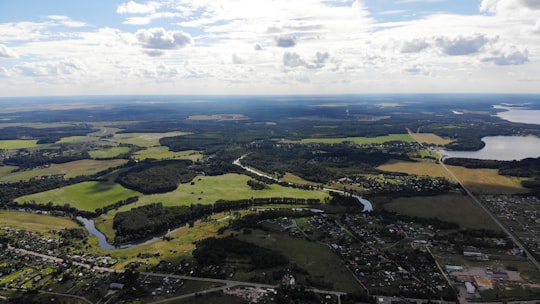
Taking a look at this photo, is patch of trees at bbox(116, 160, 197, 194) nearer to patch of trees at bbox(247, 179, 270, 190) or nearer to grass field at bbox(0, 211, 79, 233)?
patch of trees at bbox(247, 179, 270, 190)

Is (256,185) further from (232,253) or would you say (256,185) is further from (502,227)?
(502,227)

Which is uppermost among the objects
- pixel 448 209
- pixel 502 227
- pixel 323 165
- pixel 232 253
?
pixel 232 253

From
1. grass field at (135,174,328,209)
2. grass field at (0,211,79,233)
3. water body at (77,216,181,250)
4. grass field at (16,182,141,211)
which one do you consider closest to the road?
grass field at (135,174,328,209)

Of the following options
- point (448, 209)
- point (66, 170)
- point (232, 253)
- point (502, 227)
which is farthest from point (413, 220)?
point (66, 170)

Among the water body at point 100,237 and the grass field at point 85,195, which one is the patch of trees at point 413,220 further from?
the grass field at point 85,195

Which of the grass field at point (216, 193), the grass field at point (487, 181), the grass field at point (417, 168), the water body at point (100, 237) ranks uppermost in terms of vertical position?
the grass field at point (216, 193)

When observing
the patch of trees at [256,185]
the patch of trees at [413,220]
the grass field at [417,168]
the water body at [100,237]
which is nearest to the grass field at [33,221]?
the water body at [100,237]
